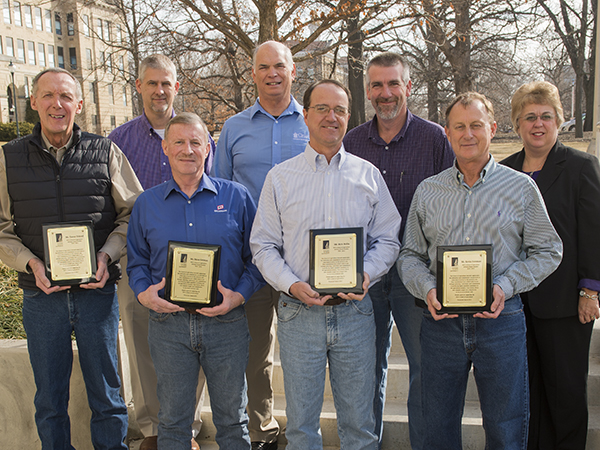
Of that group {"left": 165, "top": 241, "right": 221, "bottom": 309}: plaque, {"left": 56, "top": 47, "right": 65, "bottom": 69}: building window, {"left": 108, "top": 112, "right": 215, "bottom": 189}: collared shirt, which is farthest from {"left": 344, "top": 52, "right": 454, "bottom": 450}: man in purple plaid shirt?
{"left": 56, "top": 47, "right": 65, "bottom": 69}: building window

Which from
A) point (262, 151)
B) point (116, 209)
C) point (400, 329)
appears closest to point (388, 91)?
point (262, 151)

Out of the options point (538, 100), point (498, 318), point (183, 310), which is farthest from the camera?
point (538, 100)

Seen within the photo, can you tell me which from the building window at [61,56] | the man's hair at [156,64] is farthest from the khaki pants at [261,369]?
the building window at [61,56]

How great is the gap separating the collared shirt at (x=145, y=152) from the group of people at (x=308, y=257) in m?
0.38

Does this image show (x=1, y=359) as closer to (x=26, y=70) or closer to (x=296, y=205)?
(x=296, y=205)

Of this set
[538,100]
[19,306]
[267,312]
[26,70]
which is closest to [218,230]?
[267,312]

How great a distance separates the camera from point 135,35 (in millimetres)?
10867

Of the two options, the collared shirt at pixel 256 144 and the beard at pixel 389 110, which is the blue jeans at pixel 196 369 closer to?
the collared shirt at pixel 256 144

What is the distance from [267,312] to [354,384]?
A: 1084 millimetres

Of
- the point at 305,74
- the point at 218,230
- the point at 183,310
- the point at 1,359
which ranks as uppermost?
the point at 305,74

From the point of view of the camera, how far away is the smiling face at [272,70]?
3660mm

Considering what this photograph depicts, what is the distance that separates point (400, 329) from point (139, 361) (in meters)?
1.92

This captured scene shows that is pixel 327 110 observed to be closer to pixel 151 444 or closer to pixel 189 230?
pixel 189 230

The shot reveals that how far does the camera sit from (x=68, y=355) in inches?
130
